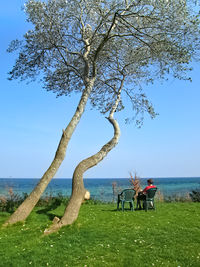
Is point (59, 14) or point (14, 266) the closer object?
point (14, 266)

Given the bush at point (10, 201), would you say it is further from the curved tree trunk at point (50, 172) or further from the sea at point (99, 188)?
the curved tree trunk at point (50, 172)

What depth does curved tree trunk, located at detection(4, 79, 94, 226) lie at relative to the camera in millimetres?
8648

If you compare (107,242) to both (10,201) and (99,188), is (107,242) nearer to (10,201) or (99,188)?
(10,201)

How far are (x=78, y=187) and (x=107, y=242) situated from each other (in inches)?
101

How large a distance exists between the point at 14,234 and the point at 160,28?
30.3 feet

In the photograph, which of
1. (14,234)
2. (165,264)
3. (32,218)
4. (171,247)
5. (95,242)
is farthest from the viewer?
(32,218)

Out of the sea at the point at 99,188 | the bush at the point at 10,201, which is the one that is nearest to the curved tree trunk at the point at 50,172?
the bush at the point at 10,201

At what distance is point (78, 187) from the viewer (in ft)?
28.1

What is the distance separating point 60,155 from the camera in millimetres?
9492

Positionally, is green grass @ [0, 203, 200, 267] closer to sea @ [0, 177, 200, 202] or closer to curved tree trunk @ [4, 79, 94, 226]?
curved tree trunk @ [4, 79, 94, 226]

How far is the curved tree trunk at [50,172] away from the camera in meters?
8.65

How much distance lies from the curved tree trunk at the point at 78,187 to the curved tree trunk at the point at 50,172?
3.03ft

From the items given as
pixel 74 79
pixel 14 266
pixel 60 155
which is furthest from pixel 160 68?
pixel 14 266

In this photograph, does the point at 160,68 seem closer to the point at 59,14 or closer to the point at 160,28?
the point at 160,28
